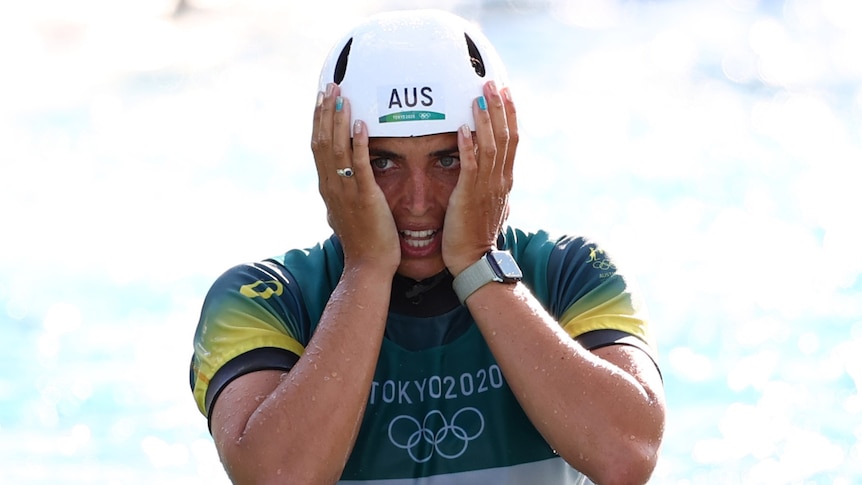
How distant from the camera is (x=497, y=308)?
16.6 ft

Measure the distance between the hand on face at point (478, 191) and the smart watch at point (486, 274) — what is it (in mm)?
Answer: 52

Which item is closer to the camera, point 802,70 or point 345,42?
point 345,42

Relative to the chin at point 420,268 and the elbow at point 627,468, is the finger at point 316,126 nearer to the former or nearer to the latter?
the chin at point 420,268

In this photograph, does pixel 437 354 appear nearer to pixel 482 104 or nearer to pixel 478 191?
pixel 478 191

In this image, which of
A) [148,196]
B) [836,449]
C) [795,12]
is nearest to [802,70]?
[795,12]

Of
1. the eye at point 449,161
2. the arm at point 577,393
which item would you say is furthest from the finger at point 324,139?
the arm at point 577,393

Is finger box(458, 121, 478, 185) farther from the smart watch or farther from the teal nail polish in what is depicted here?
the smart watch

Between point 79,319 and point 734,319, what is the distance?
307 inches

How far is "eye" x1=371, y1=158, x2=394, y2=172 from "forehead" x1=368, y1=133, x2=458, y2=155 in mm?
63

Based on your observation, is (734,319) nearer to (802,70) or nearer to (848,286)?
(848,286)

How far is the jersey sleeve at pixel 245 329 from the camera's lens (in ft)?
17.0

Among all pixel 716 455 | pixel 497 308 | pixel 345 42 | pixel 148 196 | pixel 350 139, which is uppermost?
pixel 148 196

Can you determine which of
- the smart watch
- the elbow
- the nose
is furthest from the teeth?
the elbow

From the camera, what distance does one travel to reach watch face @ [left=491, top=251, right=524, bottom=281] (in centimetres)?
515
